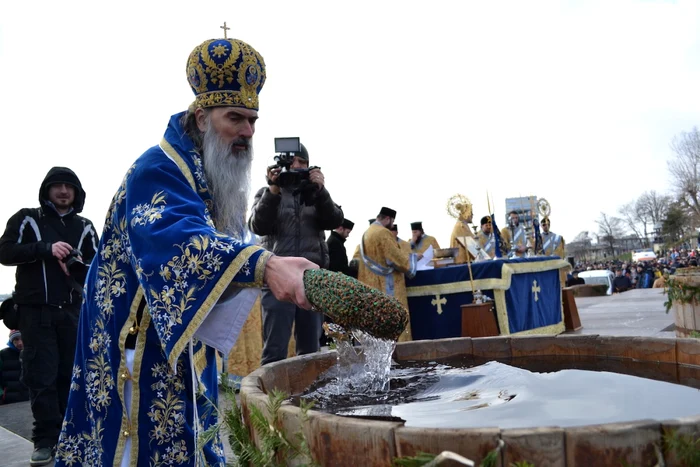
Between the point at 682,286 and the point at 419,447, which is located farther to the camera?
the point at 682,286

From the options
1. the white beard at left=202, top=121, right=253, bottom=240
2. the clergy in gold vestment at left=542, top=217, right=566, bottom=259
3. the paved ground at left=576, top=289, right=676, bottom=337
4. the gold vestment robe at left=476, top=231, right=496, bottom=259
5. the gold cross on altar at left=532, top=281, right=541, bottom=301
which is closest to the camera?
the white beard at left=202, top=121, right=253, bottom=240

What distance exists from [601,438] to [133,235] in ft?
3.88

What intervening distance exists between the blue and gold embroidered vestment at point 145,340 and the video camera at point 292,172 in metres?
1.79

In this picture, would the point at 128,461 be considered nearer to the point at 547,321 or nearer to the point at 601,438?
the point at 601,438

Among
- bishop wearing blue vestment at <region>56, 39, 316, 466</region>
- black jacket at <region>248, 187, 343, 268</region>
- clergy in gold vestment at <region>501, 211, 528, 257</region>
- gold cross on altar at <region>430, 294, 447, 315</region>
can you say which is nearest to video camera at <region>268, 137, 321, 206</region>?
black jacket at <region>248, 187, 343, 268</region>

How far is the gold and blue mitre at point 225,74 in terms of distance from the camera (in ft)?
6.55

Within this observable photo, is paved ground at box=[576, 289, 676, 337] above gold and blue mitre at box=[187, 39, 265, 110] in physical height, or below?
below

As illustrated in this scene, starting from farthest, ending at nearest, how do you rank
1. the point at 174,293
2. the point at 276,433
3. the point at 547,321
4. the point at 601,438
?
the point at 547,321
the point at 174,293
the point at 276,433
the point at 601,438

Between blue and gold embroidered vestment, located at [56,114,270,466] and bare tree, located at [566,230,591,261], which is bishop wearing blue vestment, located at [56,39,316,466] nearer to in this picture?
blue and gold embroidered vestment, located at [56,114,270,466]

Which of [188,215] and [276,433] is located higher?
[188,215]

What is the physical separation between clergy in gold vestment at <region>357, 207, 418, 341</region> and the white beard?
5.35 metres

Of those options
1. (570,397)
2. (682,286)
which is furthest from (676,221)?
→ (570,397)

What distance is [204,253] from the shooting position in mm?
1432

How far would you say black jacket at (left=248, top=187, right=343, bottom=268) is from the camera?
439 cm
